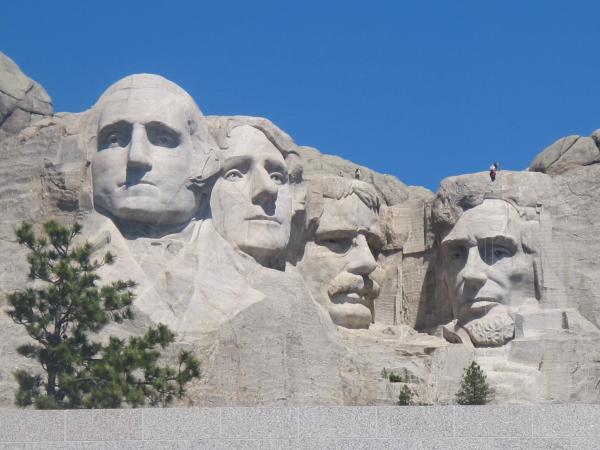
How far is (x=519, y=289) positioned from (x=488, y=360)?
1046mm

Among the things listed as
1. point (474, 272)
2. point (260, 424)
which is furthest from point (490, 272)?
point (260, 424)

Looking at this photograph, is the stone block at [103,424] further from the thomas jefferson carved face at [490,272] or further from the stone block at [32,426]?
the thomas jefferson carved face at [490,272]

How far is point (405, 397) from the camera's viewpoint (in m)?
21.7

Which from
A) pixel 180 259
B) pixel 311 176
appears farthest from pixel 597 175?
pixel 180 259

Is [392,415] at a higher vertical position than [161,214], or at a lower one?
lower

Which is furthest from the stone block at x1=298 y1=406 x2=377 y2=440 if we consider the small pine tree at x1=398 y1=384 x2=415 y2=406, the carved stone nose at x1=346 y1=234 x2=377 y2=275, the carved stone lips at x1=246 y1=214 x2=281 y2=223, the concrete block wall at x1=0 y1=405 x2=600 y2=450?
the carved stone nose at x1=346 y1=234 x2=377 y2=275

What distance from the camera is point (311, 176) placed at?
25.1m

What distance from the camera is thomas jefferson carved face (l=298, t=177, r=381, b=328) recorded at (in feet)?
79.6

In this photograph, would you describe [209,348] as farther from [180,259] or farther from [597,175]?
[597,175]

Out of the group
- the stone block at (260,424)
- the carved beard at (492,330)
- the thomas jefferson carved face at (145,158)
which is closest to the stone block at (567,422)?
the stone block at (260,424)

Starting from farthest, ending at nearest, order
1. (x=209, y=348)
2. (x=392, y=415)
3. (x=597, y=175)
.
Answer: (x=597, y=175) → (x=209, y=348) → (x=392, y=415)

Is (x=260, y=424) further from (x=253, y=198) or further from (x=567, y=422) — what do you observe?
(x=253, y=198)

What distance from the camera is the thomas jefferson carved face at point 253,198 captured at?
23109 millimetres

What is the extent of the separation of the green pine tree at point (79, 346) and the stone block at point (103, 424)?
1333 millimetres
